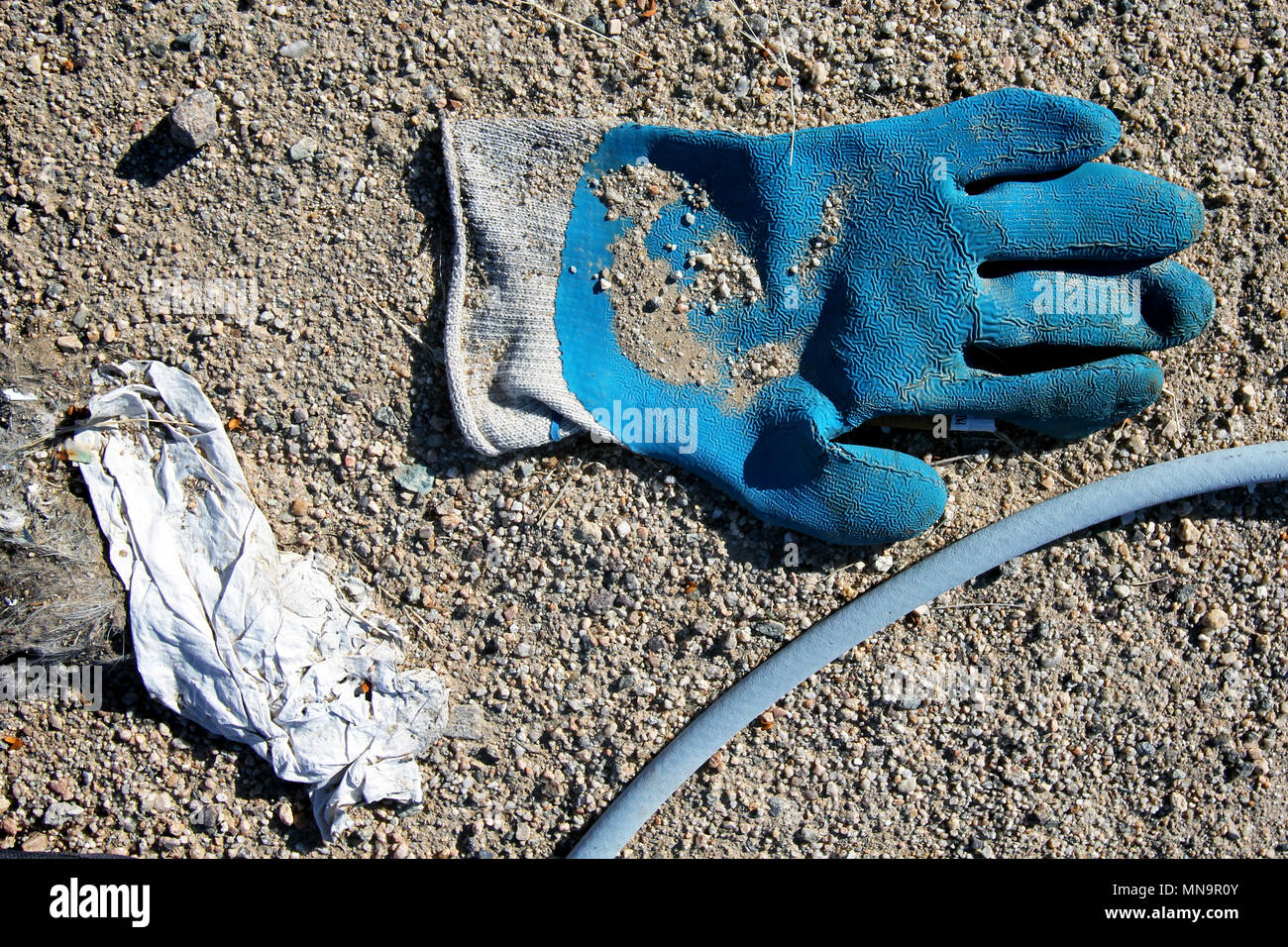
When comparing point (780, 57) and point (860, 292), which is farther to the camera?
point (780, 57)

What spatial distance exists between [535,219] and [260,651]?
4.34ft

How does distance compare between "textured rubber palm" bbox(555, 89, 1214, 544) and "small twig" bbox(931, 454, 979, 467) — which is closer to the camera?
"textured rubber palm" bbox(555, 89, 1214, 544)

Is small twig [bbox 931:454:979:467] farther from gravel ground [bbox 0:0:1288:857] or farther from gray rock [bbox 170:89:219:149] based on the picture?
gray rock [bbox 170:89:219:149]

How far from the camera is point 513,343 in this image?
86.8 inches

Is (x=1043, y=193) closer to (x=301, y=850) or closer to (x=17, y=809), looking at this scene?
(x=301, y=850)

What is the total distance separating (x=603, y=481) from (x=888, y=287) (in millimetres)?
875

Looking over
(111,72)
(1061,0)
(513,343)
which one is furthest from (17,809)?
(1061,0)

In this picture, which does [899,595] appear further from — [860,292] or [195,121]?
[195,121]

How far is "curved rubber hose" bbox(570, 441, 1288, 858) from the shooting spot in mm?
2172

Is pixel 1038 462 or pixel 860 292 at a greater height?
pixel 860 292

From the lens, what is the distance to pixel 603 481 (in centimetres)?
223

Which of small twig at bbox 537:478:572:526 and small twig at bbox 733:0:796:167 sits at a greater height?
small twig at bbox 733:0:796:167

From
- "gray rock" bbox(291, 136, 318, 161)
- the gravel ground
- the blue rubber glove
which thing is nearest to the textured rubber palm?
the blue rubber glove

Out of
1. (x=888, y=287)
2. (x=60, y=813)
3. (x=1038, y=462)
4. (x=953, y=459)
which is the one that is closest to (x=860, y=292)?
(x=888, y=287)
